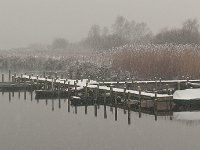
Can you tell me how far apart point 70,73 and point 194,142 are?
21657mm

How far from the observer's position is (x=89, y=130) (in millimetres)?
19250

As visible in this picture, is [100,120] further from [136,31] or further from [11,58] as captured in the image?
[136,31]

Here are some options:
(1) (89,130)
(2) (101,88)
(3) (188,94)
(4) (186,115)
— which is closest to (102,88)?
(2) (101,88)

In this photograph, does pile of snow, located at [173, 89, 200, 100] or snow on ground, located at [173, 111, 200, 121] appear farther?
pile of snow, located at [173, 89, 200, 100]

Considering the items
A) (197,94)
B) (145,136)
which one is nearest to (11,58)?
(197,94)

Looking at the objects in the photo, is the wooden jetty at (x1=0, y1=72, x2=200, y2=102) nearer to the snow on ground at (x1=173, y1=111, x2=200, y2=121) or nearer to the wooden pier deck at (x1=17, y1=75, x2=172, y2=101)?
the wooden pier deck at (x1=17, y1=75, x2=172, y2=101)

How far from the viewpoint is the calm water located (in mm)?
16750

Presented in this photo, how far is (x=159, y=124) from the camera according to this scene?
2033 cm

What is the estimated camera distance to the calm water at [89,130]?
16750 mm

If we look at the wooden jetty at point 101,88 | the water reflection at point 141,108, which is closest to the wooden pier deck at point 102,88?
the wooden jetty at point 101,88

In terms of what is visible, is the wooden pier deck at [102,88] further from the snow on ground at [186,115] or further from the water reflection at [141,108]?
the snow on ground at [186,115]

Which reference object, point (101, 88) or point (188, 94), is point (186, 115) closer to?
point (188, 94)

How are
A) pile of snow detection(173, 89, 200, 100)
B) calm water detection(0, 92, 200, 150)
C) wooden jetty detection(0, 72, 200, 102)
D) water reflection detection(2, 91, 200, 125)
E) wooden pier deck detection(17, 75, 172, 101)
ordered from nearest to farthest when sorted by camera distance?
calm water detection(0, 92, 200, 150) < water reflection detection(2, 91, 200, 125) < wooden pier deck detection(17, 75, 172, 101) < pile of snow detection(173, 89, 200, 100) < wooden jetty detection(0, 72, 200, 102)

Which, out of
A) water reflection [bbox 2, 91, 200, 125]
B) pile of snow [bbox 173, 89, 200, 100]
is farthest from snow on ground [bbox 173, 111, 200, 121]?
pile of snow [bbox 173, 89, 200, 100]
